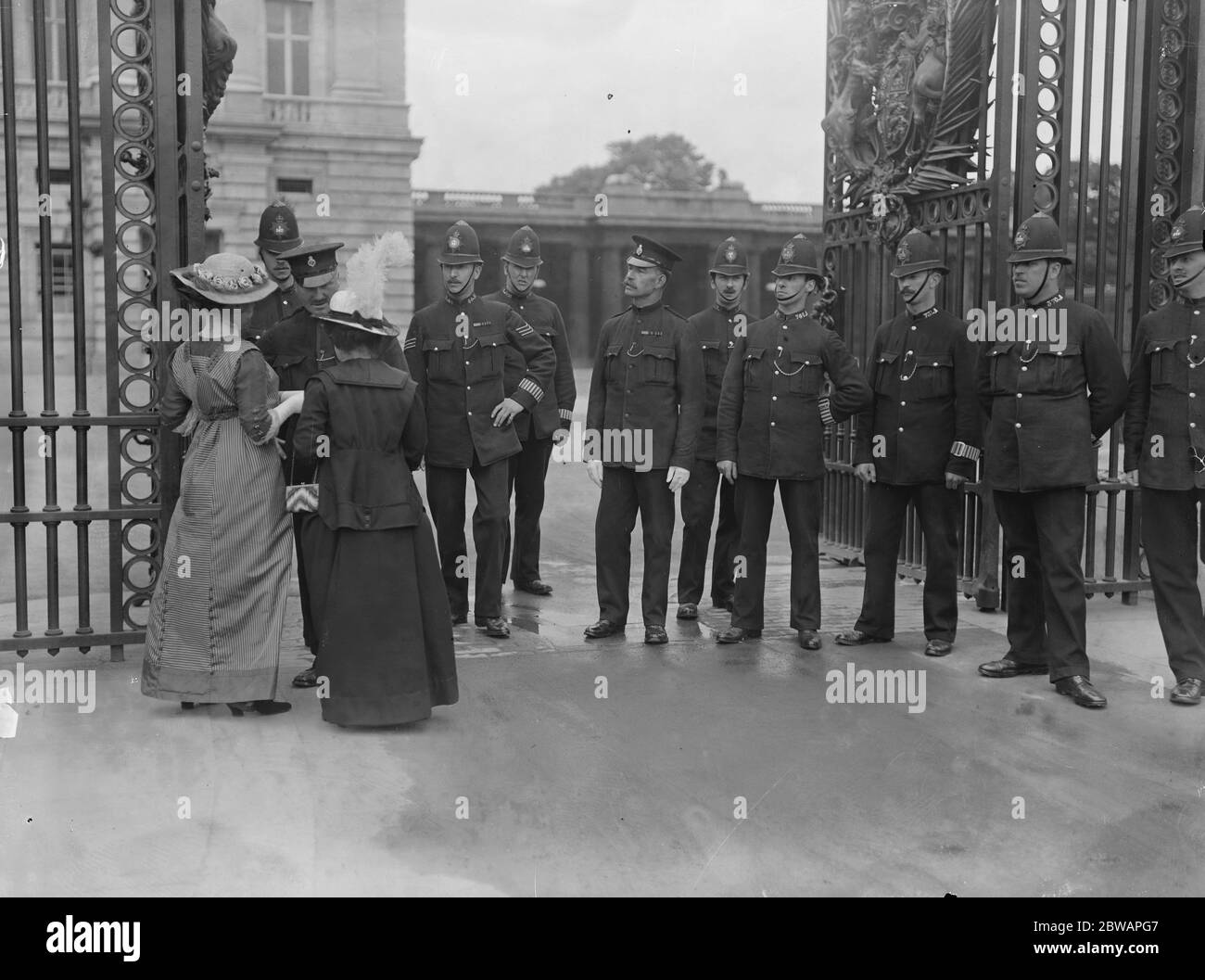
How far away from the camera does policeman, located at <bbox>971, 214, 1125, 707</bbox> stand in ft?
20.2

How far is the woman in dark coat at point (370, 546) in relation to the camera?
5.48 meters

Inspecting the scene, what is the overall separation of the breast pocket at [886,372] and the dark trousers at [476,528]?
85.7 inches

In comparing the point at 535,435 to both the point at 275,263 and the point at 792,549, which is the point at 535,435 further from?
the point at 792,549

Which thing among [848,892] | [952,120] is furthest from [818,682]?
[952,120]

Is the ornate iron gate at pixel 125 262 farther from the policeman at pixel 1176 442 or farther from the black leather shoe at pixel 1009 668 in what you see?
the policeman at pixel 1176 442

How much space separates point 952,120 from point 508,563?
162 inches

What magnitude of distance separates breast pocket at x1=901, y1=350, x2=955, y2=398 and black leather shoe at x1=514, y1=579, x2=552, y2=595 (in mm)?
2896

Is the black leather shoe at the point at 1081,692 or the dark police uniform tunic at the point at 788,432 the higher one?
the dark police uniform tunic at the point at 788,432

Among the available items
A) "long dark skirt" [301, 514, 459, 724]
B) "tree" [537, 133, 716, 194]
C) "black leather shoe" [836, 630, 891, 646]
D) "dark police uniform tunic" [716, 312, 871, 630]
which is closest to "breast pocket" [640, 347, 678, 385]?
"dark police uniform tunic" [716, 312, 871, 630]

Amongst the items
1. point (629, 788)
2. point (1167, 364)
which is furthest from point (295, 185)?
point (629, 788)

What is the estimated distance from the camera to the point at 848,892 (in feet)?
13.4

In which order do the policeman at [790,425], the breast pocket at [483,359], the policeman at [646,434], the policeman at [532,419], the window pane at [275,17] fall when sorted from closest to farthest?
1. the policeman at [790,425]
2. the policeman at [646,434]
3. the breast pocket at [483,359]
4. the policeman at [532,419]
5. the window pane at [275,17]

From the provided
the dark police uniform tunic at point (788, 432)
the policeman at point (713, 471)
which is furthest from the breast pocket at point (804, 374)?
the policeman at point (713, 471)
